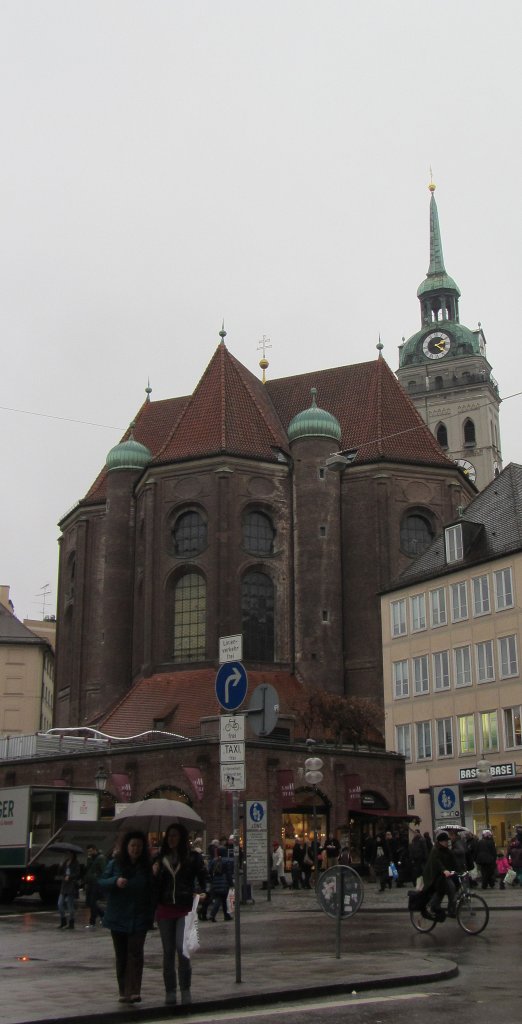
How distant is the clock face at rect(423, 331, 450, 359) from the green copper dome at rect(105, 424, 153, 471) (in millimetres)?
54542

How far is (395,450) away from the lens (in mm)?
57156

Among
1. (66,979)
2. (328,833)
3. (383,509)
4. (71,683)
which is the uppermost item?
(383,509)

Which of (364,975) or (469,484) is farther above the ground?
(469,484)

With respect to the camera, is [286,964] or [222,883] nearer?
[286,964]

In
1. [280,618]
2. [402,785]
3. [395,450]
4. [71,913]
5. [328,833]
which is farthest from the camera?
[395,450]

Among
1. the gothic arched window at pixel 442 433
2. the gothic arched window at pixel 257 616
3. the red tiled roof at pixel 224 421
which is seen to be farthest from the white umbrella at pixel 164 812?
the gothic arched window at pixel 442 433

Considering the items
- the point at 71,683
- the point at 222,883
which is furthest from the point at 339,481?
the point at 222,883

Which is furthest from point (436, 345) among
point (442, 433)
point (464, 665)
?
point (464, 665)

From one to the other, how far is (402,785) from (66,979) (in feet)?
107

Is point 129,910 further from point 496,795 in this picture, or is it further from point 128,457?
point 128,457

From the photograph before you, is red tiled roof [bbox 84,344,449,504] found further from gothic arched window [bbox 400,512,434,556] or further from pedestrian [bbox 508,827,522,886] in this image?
pedestrian [bbox 508,827,522,886]

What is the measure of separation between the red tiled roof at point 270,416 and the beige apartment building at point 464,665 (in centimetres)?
981

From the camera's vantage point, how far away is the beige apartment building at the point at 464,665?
3962 cm

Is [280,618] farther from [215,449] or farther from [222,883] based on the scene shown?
[222,883]
